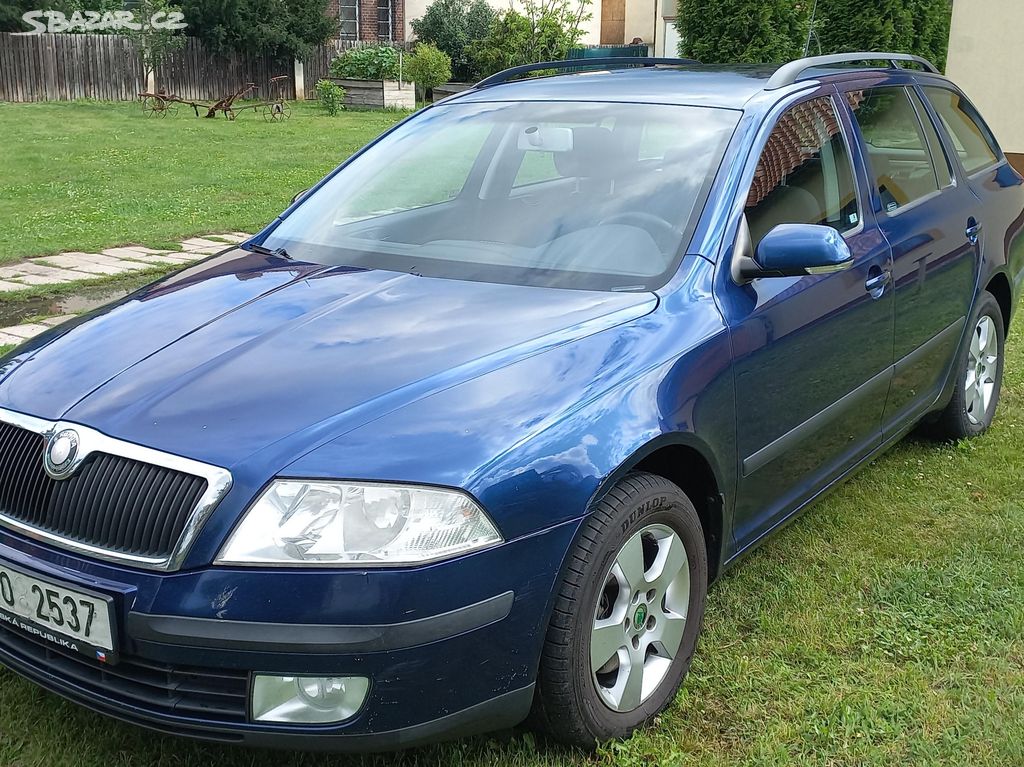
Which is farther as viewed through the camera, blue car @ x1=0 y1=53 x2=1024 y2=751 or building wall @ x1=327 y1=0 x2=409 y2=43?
building wall @ x1=327 y1=0 x2=409 y2=43

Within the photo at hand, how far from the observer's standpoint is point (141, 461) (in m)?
2.19

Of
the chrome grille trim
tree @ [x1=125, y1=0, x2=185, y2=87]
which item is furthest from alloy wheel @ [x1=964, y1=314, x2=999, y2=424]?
tree @ [x1=125, y1=0, x2=185, y2=87]

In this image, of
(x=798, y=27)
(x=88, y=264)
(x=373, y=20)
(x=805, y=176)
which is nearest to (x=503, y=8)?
(x=373, y=20)

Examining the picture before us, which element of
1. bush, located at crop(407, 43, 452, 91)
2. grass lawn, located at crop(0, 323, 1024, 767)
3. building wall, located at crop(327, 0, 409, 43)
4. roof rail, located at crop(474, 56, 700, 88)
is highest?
building wall, located at crop(327, 0, 409, 43)

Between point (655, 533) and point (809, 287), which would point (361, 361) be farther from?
point (809, 287)

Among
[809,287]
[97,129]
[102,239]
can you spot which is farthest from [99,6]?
[809,287]

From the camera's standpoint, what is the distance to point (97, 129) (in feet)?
62.6

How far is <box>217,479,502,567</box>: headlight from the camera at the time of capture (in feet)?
6.77

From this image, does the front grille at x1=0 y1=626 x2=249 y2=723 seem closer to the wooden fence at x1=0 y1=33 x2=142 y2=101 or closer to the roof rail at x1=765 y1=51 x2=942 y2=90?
the roof rail at x1=765 y1=51 x2=942 y2=90

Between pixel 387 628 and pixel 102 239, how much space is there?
7402mm

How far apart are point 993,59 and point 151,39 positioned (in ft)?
70.1

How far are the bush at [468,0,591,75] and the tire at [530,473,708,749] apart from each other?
71.9 ft

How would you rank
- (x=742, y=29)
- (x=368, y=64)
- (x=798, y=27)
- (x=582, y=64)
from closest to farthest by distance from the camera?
1. (x=582, y=64)
2. (x=742, y=29)
3. (x=798, y=27)
4. (x=368, y=64)

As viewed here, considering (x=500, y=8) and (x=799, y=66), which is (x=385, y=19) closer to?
(x=500, y=8)
